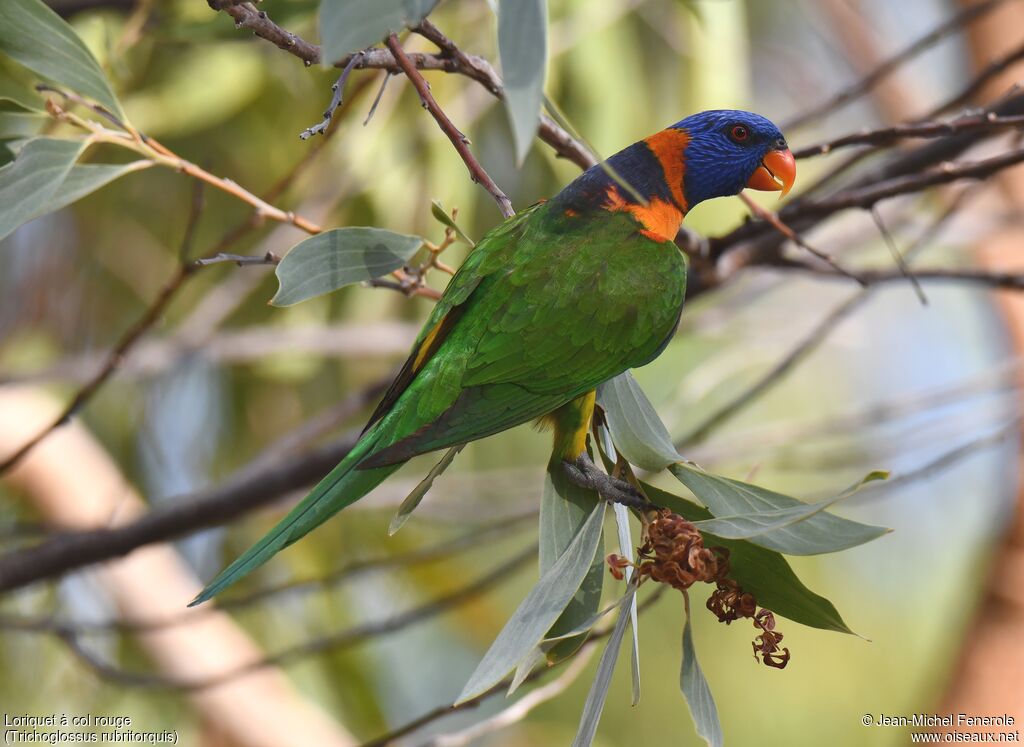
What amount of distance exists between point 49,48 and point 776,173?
1.01m

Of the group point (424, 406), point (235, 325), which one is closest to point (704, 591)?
point (235, 325)

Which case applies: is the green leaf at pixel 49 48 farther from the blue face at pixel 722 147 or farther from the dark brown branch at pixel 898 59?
the dark brown branch at pixel 898 59

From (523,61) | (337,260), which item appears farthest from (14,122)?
(523,61)

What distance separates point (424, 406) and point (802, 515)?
1.63ft

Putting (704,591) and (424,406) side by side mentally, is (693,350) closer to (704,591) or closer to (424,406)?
(704,591)

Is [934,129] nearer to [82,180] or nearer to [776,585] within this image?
[776,585]

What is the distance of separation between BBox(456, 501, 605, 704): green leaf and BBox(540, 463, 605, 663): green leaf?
2 cm

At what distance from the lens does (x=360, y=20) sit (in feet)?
2.09

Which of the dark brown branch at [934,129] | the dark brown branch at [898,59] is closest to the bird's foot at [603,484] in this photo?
the dark brown branch at [934,129]

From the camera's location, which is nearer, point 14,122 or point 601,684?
point 601,684

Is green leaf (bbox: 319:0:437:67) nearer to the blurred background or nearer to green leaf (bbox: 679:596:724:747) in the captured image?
green leaf (bbox: 679:596:724:747)

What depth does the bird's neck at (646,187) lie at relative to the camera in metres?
1.21

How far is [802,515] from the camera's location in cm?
69

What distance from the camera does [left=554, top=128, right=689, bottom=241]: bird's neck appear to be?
3.98 ft
